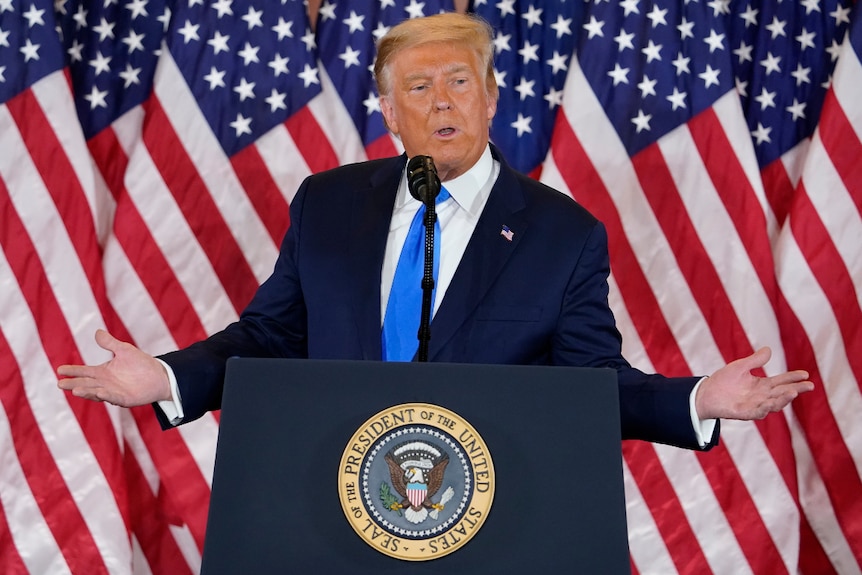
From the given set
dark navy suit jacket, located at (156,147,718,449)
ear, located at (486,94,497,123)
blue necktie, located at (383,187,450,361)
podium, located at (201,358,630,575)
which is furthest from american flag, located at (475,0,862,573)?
podium, located at (201,358,630,575)

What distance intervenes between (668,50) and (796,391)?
2115 mm

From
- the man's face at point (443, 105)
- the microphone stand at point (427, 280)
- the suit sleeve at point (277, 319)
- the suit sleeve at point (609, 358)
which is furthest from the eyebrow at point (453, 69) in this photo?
the microphone stand at point (427, 280)

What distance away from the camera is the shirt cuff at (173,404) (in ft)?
5.70

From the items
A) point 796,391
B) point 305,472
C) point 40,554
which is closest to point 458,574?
point 305,472

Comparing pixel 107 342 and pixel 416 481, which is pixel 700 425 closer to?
pixel 416 481

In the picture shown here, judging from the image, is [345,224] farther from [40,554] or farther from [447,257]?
[40,554]

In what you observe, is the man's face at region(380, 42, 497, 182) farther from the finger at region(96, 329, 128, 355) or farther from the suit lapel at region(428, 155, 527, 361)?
the finger at region(96, 329, 128, 355)

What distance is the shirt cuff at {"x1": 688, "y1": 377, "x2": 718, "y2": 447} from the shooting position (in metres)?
1.68

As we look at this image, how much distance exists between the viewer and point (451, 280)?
6.45ft

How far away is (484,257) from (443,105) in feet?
1.29

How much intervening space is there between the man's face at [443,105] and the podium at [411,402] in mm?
957

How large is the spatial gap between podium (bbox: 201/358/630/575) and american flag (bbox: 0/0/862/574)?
2109mm

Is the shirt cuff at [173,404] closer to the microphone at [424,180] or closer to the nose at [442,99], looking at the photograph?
the microphone at [424,180]

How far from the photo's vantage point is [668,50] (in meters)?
3.44
